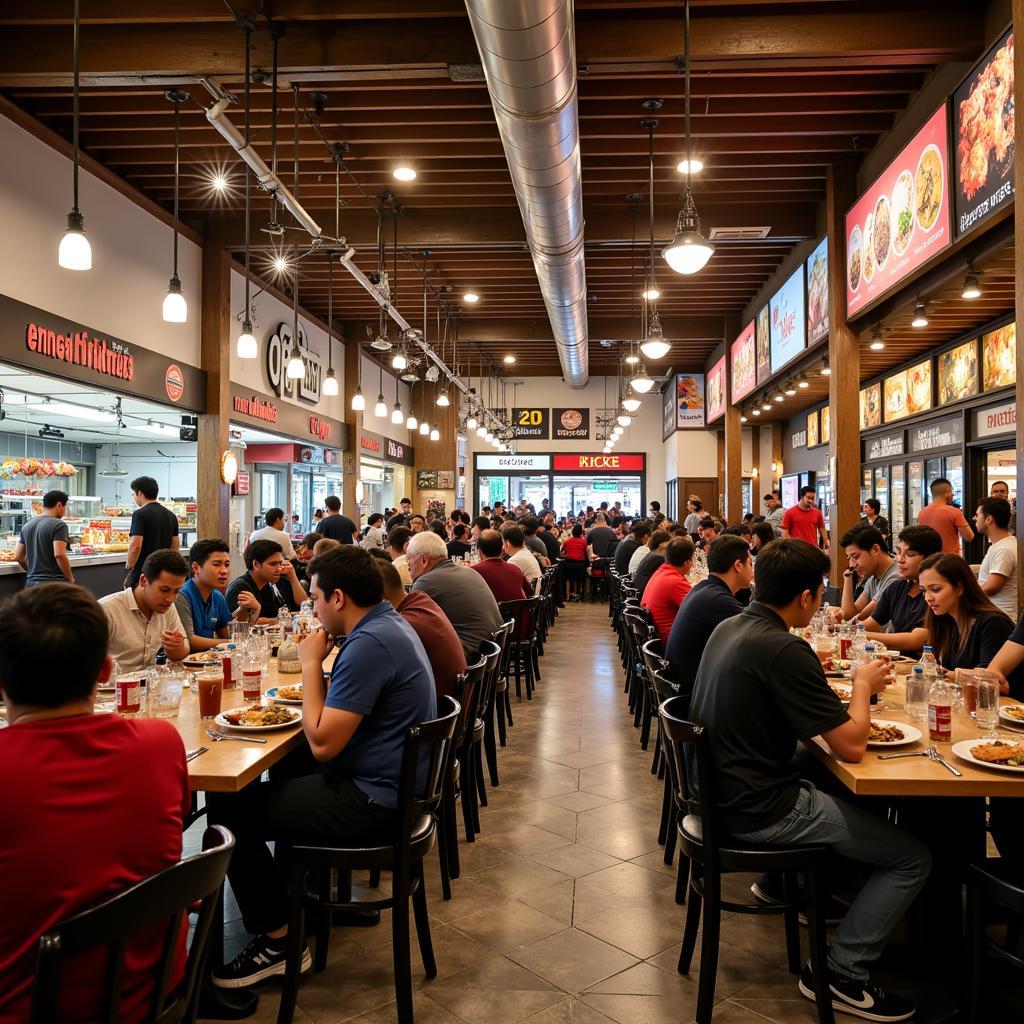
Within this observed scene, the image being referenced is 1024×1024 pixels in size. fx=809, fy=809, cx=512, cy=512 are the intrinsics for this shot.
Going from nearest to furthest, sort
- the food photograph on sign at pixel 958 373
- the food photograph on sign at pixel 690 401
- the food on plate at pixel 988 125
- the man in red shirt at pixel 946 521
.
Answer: the food on plate at pixel 988 125, the man in red shirt at pixel 946 521, the food photograph on sign at pixel 958 373, the food photograph on sign at pixel 690 401

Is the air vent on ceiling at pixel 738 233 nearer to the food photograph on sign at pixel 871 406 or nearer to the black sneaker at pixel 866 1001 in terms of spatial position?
the food photograph on sign at pixel 871 406

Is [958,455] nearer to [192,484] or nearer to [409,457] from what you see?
[409,457]

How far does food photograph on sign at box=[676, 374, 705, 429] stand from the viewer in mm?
17984

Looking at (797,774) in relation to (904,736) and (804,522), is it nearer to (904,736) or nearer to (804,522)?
(904,736)

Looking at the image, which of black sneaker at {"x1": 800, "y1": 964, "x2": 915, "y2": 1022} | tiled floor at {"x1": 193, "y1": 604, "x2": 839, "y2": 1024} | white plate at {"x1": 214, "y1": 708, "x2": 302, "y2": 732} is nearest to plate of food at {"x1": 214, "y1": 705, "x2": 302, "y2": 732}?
white plate at {"x1": 214, "y1": 708, "x2": 302, "y2": 732}

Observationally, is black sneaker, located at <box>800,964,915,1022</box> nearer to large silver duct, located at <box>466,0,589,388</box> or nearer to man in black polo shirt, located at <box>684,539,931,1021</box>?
man in black polo shirt, located at <box>684,539,931,1021</box>

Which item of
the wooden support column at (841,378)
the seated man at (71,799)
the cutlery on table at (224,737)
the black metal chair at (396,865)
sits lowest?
the black metal chair at (396,865)

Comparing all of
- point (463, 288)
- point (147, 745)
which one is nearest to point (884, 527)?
point (463, 288)

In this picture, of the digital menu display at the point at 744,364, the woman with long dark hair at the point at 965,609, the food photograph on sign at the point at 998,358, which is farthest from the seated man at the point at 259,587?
the digital menu display at the point at 744,364

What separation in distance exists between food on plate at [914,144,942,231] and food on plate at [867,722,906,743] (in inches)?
162

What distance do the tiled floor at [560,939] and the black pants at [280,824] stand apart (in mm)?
290

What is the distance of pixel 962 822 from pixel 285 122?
6874 millimetres

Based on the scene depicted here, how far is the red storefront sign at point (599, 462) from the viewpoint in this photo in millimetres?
21328

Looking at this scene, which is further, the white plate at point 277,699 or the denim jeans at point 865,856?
the white plate at point 277,699
